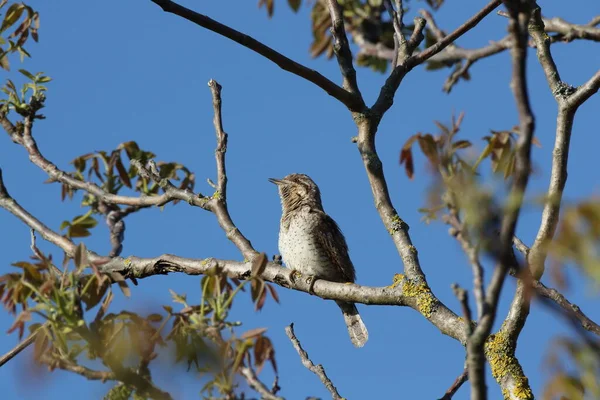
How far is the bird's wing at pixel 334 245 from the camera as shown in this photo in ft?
23.1

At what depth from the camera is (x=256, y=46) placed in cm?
383

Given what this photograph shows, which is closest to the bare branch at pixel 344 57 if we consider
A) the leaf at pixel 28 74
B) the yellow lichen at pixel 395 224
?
the yellow lichen at pixel 395 224

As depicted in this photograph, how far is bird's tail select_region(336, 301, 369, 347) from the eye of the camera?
7.20 m

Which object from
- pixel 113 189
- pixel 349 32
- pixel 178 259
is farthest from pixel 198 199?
pixel 349 32

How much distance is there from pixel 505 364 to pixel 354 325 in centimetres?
387

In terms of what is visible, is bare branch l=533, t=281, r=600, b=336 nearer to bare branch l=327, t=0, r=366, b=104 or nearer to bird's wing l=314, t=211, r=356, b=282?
bare branch l=327, t=0, r=366, b=104

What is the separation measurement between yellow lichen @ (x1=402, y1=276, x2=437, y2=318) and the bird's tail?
3335mm

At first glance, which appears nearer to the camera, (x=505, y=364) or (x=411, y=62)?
(x=505, y=364)

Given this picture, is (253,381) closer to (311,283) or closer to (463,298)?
(463,298)

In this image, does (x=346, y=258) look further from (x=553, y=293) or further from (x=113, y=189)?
(x=553, y=293)

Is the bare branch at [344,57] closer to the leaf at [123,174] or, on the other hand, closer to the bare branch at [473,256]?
the leaf at [123,174]

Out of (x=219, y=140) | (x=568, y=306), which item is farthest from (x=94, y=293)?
(x=219, y=140)

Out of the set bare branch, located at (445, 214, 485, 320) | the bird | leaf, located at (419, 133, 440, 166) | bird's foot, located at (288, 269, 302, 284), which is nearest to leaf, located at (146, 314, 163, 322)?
leaf, located at (419, 133, 440, 166)

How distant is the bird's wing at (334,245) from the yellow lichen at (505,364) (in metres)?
3.53
